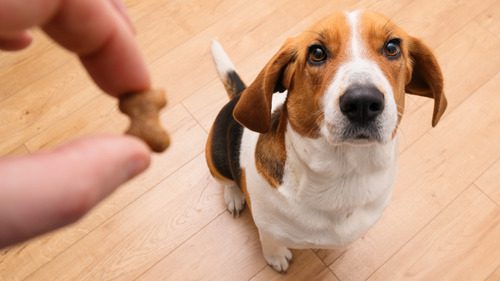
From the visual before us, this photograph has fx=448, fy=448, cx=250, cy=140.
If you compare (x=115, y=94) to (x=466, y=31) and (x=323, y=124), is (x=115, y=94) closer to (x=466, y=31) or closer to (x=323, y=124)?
(x=323, y=124)

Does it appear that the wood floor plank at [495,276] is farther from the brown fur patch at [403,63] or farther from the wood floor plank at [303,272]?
the brown fur patch at [403,63]

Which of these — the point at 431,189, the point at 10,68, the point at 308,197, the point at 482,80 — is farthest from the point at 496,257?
the point at 10,68

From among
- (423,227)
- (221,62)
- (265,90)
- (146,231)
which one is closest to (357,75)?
(265,90)

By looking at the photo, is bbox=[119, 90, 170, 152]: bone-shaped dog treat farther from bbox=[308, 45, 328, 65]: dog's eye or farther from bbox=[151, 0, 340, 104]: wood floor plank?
bbox=[151, 0, 340, 104]: wood floor plank

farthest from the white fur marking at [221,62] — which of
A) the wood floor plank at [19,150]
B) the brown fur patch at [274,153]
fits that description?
the wood floor plank at [19,150]

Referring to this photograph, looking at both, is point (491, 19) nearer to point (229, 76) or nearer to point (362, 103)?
point (229, 76)

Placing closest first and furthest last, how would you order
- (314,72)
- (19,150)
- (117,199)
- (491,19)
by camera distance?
(314,72) < (117,199) < (19,150) < (491,19)
